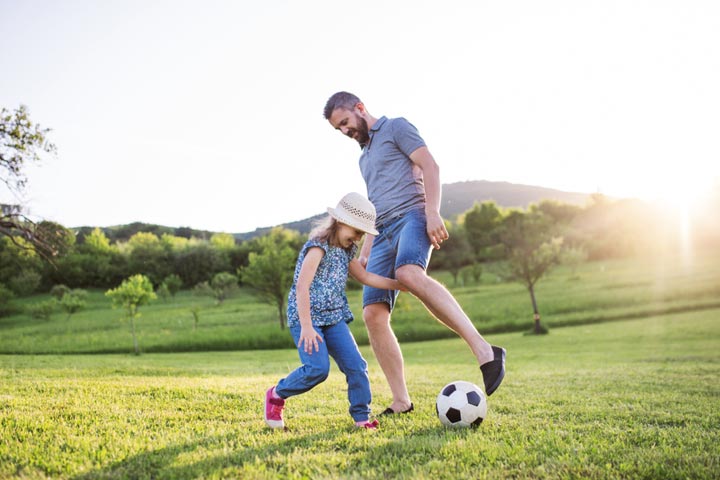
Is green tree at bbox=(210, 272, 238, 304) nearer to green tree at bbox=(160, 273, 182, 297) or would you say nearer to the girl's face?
green tree at bbox=(160, 273, 182, 297)

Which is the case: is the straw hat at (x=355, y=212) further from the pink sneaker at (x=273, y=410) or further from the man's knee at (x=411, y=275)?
the pink sneaker at (x=273, y=410)

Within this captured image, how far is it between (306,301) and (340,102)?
2.07 meters

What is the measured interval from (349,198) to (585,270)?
2456 inches

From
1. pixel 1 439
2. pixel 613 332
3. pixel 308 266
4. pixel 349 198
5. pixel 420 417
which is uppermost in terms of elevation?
pixel 349 198

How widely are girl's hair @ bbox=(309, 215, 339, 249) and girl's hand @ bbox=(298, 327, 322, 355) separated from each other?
74 centimetres

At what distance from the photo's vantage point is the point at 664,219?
2940 inches

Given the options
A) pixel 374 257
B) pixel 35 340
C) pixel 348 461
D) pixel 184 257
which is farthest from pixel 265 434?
Result: pixel 184 257

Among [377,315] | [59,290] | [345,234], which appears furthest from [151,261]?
[345,234]

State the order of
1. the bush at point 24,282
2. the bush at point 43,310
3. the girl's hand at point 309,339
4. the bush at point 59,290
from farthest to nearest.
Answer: the bush at point 59,290 < the bush at point 24,282 < the bush at point 43,310 < the girl's hand at point 309,339

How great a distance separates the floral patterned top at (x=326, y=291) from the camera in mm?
4523

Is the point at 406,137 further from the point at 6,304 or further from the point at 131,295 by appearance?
the point at 6,304

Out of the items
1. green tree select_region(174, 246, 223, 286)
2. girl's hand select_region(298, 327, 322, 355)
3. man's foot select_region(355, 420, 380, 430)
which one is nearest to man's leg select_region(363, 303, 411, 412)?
man's foot select_region(355, 420, 380, 430)

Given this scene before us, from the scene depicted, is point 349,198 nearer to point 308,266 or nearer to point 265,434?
point 308,266

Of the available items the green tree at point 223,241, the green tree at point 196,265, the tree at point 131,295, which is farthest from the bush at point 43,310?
the green tree at point 223,241
